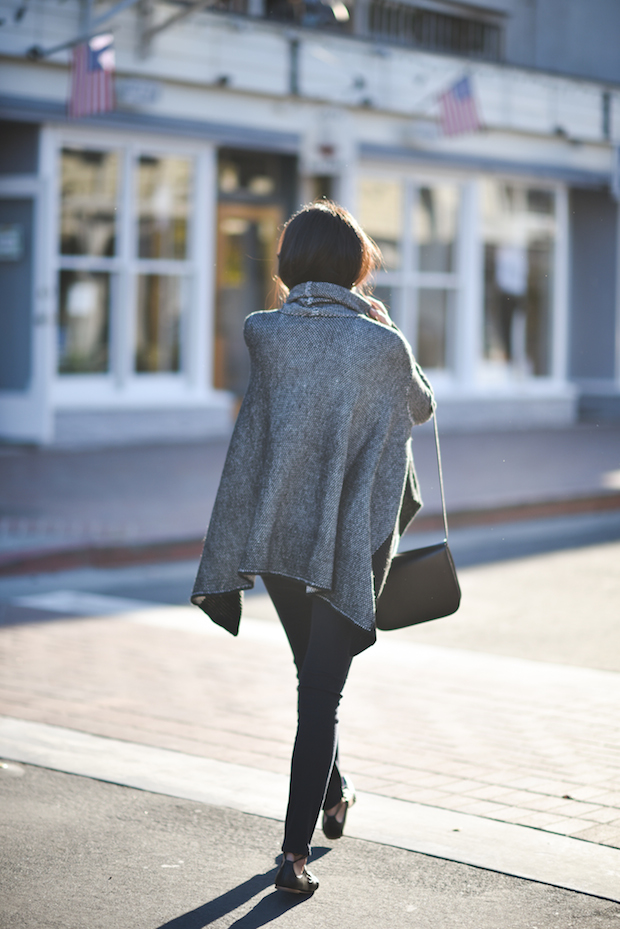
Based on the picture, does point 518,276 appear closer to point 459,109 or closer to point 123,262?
point 459,109

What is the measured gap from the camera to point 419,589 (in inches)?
143

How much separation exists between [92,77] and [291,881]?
1114cm

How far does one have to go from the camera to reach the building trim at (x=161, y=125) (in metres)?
13.9

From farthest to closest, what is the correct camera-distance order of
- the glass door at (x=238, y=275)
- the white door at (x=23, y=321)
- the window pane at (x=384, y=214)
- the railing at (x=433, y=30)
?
the railing at (x=433, y=30) → the window pane at (x=384, y=214) → the glass door at (x=238, y=275) → the white door at (x=23, y=321)

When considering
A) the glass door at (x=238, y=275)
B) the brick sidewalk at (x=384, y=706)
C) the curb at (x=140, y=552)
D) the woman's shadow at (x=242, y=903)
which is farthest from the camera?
the glass door at (x=238, y=275)

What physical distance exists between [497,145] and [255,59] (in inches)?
177

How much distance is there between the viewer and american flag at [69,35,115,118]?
13.1 meters

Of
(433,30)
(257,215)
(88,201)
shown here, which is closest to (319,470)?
(88,201)

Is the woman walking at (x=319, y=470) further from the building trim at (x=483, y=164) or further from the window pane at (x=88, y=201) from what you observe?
the building trim at (x=483, y=164)

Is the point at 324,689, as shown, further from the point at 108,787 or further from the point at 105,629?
the point at 105,629

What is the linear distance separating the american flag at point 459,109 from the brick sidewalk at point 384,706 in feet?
34.2

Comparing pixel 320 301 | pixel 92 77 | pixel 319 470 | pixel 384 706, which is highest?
pixel 92 77

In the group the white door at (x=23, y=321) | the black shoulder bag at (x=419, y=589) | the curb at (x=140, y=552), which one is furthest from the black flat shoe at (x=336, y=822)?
the white door at (x=23, y=321)

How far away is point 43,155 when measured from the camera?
14.3m
